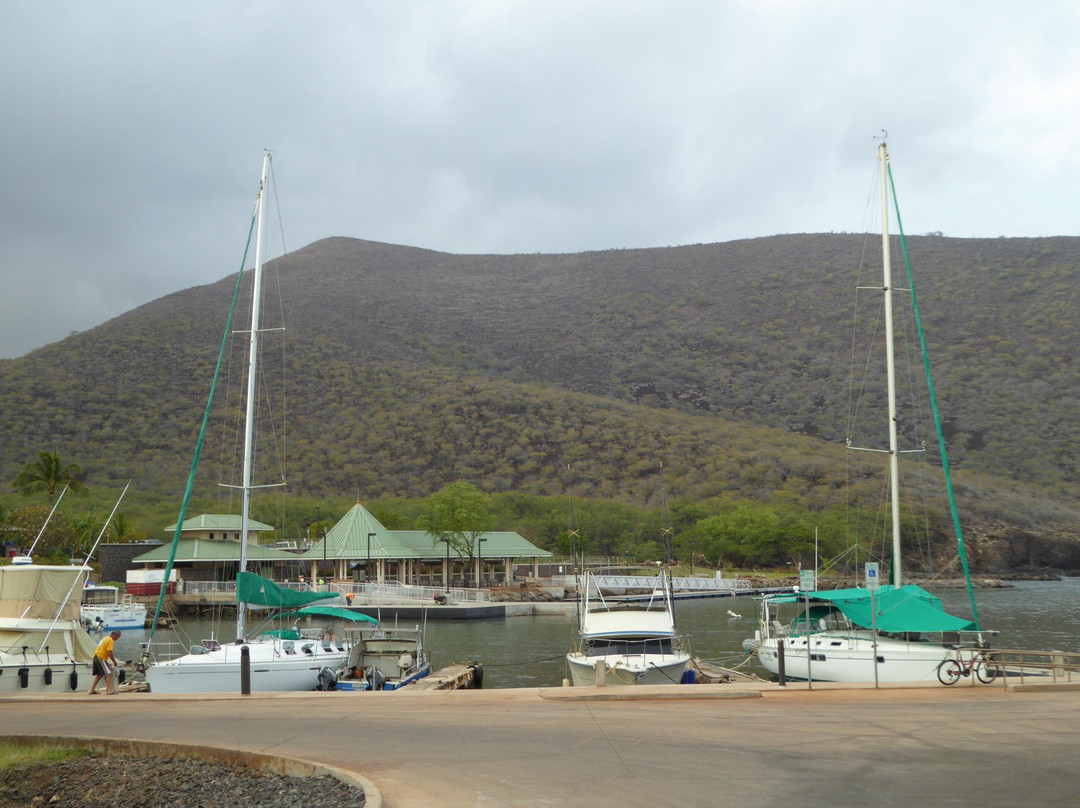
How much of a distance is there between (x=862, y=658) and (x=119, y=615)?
44324mm

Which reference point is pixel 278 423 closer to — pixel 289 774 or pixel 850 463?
pixel 850 463

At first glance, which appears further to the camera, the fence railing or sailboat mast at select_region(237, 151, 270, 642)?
sailboat mast at select_region(237, 151, 270, 642)

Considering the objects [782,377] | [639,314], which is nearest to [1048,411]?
[782,377]

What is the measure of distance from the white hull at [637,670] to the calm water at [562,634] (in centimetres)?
495

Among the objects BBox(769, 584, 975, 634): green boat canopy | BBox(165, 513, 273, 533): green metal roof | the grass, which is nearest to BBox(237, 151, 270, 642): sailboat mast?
the grass

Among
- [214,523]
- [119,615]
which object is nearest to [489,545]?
[214,523]

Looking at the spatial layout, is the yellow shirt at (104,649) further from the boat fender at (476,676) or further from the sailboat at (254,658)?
the boat fender at (476,676)

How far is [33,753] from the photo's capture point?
1495cm

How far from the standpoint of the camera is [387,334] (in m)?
162

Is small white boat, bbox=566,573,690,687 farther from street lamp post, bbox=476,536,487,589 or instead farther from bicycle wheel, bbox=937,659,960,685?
street lamp post, bbox=476,536,487,589

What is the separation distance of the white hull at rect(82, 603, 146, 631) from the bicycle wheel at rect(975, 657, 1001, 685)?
45692 mm

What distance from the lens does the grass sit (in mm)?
14320

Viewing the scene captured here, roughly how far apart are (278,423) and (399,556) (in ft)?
153

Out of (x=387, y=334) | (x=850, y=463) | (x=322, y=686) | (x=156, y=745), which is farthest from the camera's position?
(x=387, y=334)
